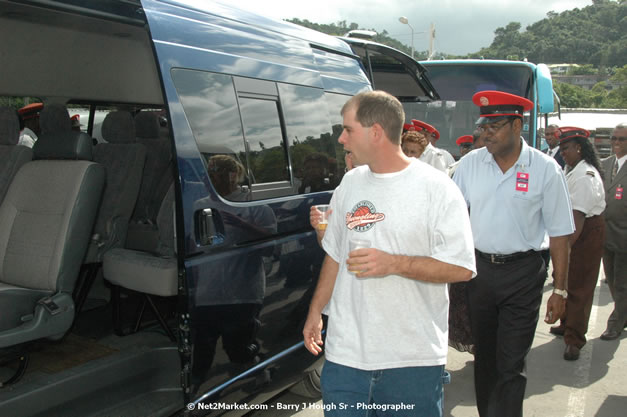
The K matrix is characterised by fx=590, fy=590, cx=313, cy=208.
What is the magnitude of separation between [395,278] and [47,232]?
7.32ft

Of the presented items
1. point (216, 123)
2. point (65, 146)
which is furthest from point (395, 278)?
point (65, 146)

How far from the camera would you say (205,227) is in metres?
2.65

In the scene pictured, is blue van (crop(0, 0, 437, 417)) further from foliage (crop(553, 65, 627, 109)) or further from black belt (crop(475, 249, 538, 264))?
foliage (crop(553, 65, 627, 109))

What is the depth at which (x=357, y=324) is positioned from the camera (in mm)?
2336

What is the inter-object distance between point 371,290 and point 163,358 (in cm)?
158

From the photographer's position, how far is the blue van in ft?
8.74

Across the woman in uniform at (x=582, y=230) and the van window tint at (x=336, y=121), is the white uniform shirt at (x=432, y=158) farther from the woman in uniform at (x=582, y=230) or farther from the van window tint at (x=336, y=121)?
the van window tint at (x=336, y=121)

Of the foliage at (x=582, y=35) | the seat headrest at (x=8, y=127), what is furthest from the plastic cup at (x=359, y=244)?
the foliage at (x=582, y=35)

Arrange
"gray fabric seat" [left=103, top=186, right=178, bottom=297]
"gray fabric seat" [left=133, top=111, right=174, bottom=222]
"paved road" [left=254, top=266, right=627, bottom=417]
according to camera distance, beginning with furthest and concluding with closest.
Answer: "gray fabric seat" [left=133, top=111, right=174, bottom=222] → "paved road" [left=254, top=266, right=627, bottom=417] → "gray fabric seat" [left=103, top=186, right=178, bottom=297]

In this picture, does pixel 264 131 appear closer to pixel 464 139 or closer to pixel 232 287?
pixel 232 287

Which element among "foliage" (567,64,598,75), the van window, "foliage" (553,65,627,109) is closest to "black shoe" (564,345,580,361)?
the van window

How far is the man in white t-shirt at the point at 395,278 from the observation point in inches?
87.7

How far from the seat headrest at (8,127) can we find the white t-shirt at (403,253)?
272 cm

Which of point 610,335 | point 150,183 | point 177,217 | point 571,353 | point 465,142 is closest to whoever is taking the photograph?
point 177,217
